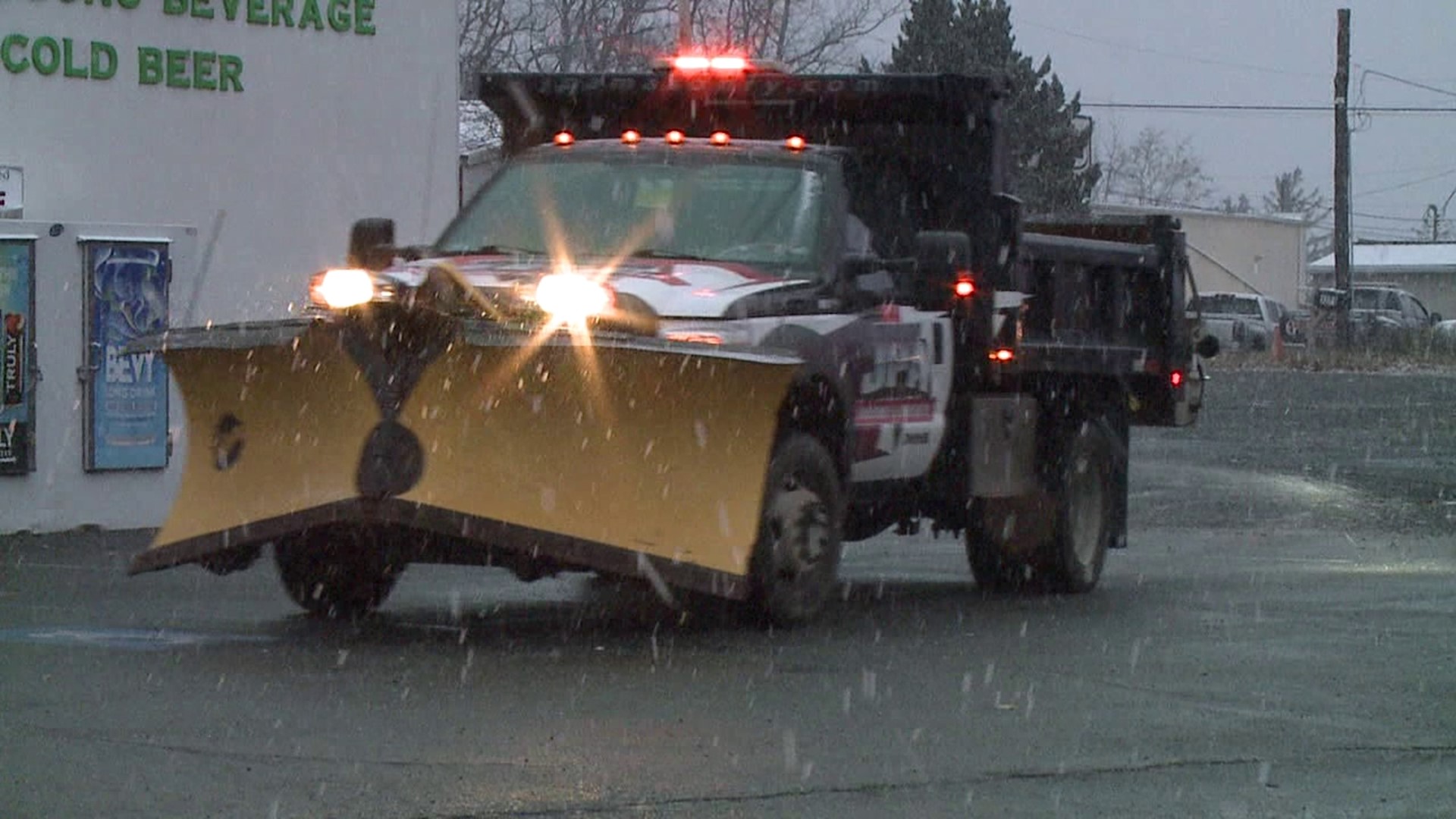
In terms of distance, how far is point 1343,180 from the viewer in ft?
171

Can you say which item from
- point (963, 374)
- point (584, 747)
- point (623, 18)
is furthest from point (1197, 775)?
point (623, 18)

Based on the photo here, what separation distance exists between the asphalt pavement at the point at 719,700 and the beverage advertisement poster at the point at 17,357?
6.48 ft

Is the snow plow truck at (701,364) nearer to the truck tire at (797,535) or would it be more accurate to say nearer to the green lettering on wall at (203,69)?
the truck tire at (797,535)

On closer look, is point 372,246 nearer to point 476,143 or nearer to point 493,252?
point 493,252

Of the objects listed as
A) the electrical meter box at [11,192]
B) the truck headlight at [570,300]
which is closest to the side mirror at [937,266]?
the truck headlight at [570,300]

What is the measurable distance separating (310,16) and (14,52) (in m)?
2.70

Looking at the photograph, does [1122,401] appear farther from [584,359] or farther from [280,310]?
[280,310]

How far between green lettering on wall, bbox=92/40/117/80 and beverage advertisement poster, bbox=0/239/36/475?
1.58 metres

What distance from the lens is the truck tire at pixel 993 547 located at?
13.1 m

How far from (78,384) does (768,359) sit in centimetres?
891

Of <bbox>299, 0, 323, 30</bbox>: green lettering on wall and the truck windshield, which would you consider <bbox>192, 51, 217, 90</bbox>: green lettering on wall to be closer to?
<bbox>299, 0, 323, 30</bbox>: green lettering on wall

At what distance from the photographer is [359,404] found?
31.3 feet

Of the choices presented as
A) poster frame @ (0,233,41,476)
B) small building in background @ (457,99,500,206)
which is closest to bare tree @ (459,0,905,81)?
small building in background @ (457,99,500,206)

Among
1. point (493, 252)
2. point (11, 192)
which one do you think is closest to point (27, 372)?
point (11, 192)
